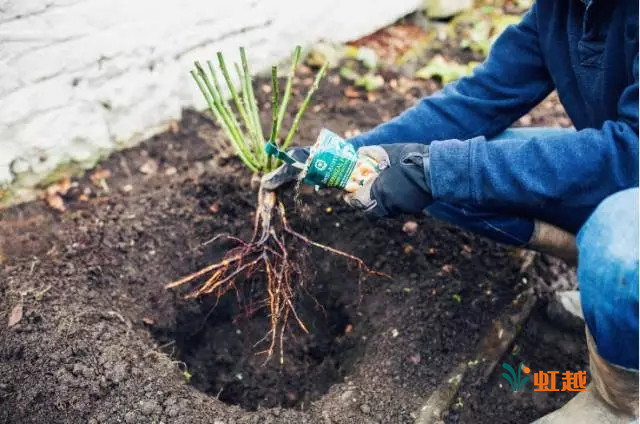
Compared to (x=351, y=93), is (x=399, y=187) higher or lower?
higher

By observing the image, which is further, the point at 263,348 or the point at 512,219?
the point at 263,348

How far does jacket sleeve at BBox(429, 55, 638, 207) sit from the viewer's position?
163 cm

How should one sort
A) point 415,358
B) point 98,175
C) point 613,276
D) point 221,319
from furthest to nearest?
point 98,175 → point 221,319 → point 415,358 → point 613,276

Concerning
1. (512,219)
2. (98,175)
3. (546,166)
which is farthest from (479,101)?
(98,175)

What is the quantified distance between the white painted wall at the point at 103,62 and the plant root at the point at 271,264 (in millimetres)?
785

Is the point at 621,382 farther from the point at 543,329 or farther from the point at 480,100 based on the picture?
the point at 480,100

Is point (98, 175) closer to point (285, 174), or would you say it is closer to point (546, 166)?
point (285, 174)

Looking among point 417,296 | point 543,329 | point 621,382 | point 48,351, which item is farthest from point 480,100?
point 48,351

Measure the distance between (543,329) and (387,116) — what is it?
1220mm

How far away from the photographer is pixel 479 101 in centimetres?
211

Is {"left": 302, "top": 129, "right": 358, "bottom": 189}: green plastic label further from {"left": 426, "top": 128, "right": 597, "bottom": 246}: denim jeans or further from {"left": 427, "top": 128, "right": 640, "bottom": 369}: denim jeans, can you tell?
{"left": 427, "top": 128, "right": 640, "bottom": 369}: denim jeans

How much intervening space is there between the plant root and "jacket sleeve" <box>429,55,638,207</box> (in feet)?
1.59

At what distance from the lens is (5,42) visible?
2291mm

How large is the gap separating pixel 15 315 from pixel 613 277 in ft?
5.40
